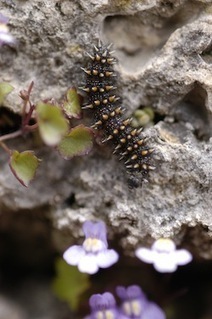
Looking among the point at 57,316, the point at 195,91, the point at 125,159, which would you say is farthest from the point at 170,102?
the point at 57,316

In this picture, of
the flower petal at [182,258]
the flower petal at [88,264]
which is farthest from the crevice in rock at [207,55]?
the flower petal at [88,264]

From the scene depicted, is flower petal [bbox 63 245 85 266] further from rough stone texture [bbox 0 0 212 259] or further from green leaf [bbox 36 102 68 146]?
→ green leaf [bbox 36 102 68 146]

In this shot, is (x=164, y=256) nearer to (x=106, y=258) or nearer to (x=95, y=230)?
(x=106, y=258)

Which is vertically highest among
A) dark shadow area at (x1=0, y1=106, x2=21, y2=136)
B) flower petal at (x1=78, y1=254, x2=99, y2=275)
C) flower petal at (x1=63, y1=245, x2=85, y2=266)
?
dark shadow area at (x1=0, y1=106, x2=21, y2=136)

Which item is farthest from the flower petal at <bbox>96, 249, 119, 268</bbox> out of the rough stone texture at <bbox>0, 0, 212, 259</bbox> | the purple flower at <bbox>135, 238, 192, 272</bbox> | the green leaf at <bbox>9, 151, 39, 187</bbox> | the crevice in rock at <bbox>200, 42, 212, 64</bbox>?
the crevice in rock at <bbox>200, 42, 212, 64</bbox>

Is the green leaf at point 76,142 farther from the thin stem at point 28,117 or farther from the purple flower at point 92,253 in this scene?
the purple flower at point 92,253

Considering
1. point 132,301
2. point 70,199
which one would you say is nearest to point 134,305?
point 132,301

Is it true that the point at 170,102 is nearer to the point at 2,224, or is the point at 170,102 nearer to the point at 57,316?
the point at 2,224
